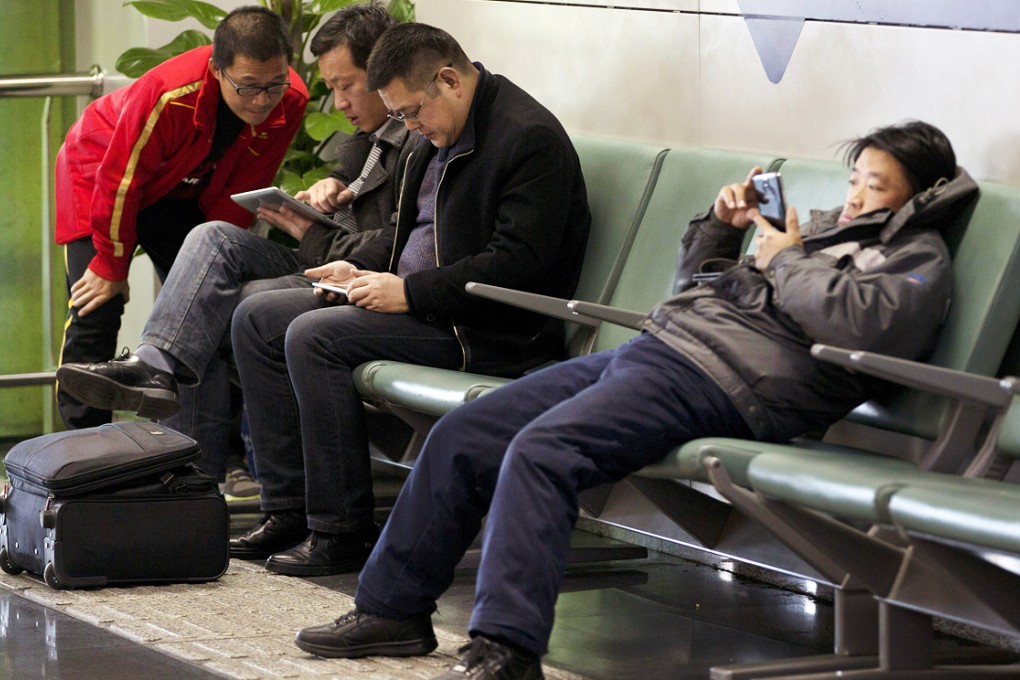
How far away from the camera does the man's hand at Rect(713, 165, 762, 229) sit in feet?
9.93

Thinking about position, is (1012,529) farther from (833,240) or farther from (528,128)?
(528,128)

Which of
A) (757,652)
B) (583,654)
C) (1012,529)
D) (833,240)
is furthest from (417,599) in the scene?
(1012,529)

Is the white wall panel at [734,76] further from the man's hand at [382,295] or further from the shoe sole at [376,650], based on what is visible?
the shoe sole at [376,650]

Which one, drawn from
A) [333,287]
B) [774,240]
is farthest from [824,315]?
[333,287]

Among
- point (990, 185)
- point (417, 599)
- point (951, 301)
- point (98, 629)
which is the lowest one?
point (98, 629)

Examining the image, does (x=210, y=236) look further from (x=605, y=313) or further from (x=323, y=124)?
(x=605, y=313)

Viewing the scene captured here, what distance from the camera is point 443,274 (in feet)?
11.9

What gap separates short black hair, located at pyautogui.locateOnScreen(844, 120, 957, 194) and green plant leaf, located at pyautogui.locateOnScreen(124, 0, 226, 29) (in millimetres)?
2779

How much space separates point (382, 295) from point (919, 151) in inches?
52.9

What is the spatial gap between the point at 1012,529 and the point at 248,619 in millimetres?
1758

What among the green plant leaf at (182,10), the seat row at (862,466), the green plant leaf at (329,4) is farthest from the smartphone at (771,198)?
the green plant leaf at (182,10)

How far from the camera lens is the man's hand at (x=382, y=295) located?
12.0ft

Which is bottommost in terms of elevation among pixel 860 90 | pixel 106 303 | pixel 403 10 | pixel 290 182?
pixel 106 303

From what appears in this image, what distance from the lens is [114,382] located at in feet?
13.0
